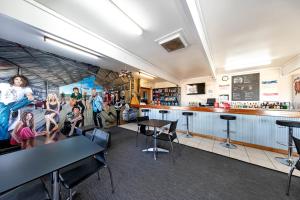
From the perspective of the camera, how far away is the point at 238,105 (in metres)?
5.43

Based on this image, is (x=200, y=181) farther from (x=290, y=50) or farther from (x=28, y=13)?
(x=290, y=50)

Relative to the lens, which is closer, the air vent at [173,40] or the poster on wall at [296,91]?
the air vent at [173,40]

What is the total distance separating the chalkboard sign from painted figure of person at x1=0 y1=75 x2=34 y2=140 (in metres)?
7.96

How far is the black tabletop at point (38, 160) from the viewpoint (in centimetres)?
90

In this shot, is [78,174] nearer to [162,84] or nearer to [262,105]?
[262,105]

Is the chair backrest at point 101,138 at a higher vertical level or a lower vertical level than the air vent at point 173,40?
lower

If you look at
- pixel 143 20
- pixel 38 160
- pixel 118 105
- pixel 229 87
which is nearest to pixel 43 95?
pixel 118 105

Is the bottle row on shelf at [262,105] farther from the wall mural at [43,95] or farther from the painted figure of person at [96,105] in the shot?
the wall mural at [43,95]

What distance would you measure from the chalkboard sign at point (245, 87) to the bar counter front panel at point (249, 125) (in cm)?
268

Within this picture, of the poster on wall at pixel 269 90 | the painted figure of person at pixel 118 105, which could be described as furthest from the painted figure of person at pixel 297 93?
the painted figure of person at pixel 118 105

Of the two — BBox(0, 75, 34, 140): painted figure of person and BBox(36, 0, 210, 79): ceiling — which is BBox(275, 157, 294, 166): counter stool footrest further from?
BBox(0, 75, 34, 140): painted figure of person

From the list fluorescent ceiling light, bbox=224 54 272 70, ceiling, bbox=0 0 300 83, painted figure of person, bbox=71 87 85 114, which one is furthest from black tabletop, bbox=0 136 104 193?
fluorescent ceiling light, bbox=224 54 272 70

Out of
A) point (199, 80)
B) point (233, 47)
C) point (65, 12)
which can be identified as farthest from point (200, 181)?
point (199, 80)

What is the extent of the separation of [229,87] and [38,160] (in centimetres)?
703
